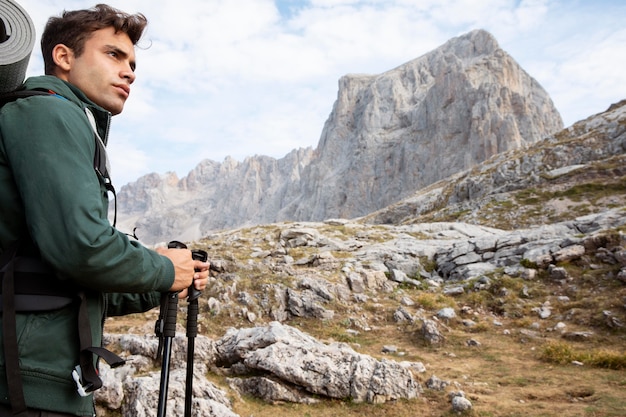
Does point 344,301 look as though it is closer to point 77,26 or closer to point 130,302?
point 130,302

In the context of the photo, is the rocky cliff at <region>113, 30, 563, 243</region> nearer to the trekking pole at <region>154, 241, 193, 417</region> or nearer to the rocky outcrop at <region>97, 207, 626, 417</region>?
the rocky outcrop at <region>97, 207, 626, 417</region>

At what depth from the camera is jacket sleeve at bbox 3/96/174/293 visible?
70.0 inches

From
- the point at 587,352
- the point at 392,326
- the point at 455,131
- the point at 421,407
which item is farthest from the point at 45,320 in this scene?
the point at 455,131

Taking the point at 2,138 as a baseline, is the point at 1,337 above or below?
below

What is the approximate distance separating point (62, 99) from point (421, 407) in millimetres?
7364

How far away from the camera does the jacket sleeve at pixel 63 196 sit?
5.83 feet

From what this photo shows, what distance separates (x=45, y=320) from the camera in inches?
74.4

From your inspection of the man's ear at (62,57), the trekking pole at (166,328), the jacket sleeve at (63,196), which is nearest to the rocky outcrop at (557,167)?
the trekking pole at (166,328)

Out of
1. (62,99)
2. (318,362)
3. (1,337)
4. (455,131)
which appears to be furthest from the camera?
(455,131)

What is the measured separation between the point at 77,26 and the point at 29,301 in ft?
5.43

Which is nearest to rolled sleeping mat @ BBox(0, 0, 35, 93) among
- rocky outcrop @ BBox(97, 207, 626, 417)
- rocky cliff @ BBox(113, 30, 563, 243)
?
rocky outcrop @ BBox(97, 207, 626, 417)

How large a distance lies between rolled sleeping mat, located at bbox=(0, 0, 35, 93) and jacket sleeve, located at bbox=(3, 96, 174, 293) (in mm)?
234

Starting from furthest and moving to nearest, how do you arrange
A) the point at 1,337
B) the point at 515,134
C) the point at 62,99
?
the point at 515,134
the point at 62,99
the point at 1,337

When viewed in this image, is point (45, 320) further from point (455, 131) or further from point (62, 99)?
point (455, 131)
